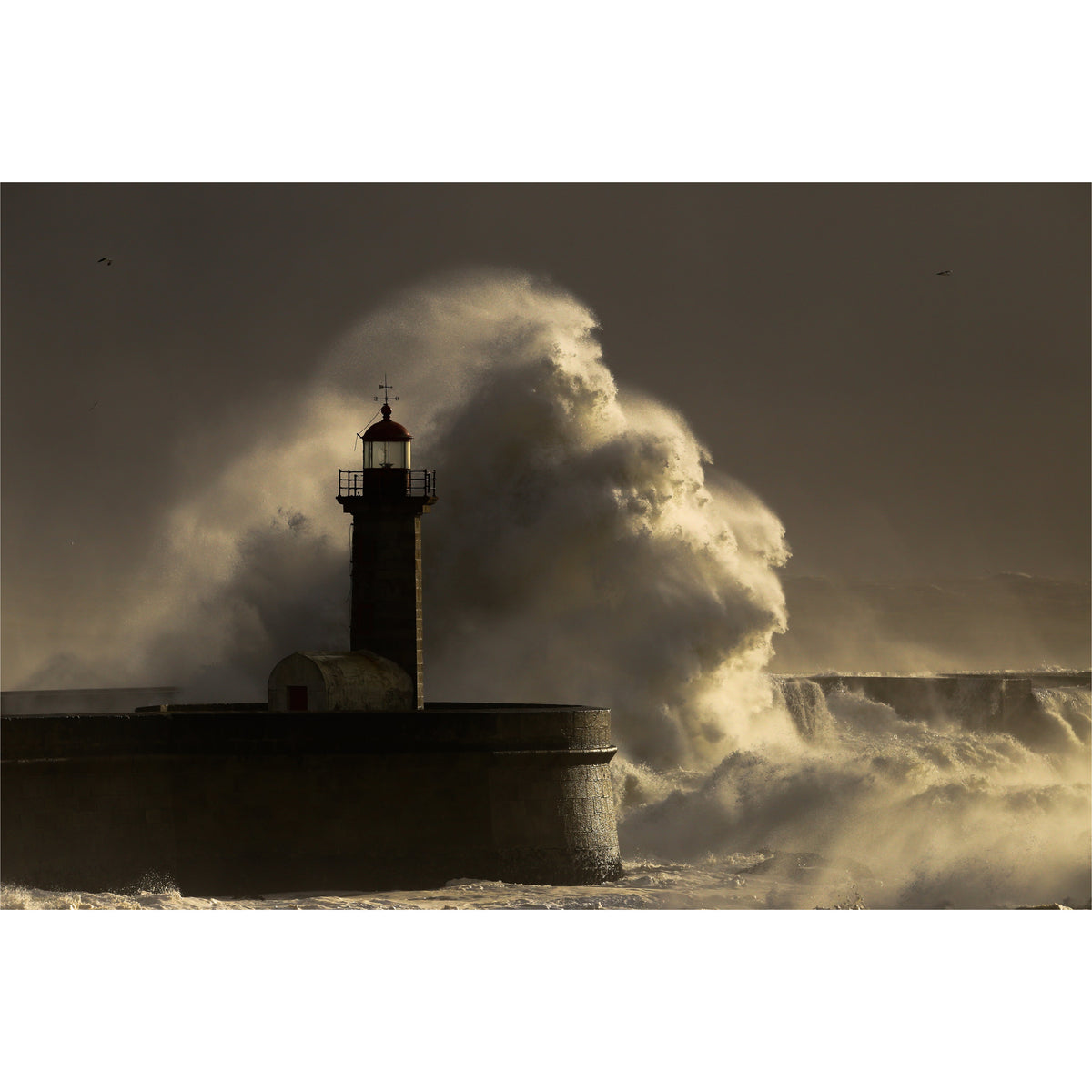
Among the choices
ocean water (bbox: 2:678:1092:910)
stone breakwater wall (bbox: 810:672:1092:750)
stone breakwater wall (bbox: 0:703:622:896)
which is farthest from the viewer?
stone breakwater wall (bbox: 810:672:1092:750)

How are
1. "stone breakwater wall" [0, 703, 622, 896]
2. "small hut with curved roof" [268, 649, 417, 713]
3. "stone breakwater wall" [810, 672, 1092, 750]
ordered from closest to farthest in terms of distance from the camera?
"stone breakwater wall" [0, 703, 622, 896]
"small hut with curved roof" [268, 649, 417, 713]
"stone breakwater wall" [810, 672, 1092, 750]

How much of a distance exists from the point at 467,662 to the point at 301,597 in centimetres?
259

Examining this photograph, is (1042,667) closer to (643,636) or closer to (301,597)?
(643,636)

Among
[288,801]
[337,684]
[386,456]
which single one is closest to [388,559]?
[386,456]

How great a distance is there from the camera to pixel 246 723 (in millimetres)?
13359

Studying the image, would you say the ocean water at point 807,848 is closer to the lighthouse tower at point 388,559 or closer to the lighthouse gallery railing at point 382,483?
the lighthouse tower at point 388,559

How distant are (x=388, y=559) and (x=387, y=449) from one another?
1.03 metres

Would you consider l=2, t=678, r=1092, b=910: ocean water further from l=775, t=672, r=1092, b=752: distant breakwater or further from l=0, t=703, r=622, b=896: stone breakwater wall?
l=775, t=672, r=1092, b=752: distant breakwater

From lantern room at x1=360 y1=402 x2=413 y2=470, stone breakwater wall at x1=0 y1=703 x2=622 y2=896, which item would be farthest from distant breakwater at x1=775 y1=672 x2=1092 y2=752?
stone breakwater wall at x1=0 y1=703 x2=622 y2=896

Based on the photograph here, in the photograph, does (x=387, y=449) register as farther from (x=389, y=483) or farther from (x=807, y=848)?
(x=807, y=848)

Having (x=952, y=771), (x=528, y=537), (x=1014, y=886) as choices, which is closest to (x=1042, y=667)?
(x=952, y=771)

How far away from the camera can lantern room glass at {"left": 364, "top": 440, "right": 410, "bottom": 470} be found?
602 inches

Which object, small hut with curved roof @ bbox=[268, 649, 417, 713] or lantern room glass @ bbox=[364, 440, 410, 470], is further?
lantern room glass @ bbox=[364, 440, 410, 470]

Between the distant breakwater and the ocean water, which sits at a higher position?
the distant breakwater
